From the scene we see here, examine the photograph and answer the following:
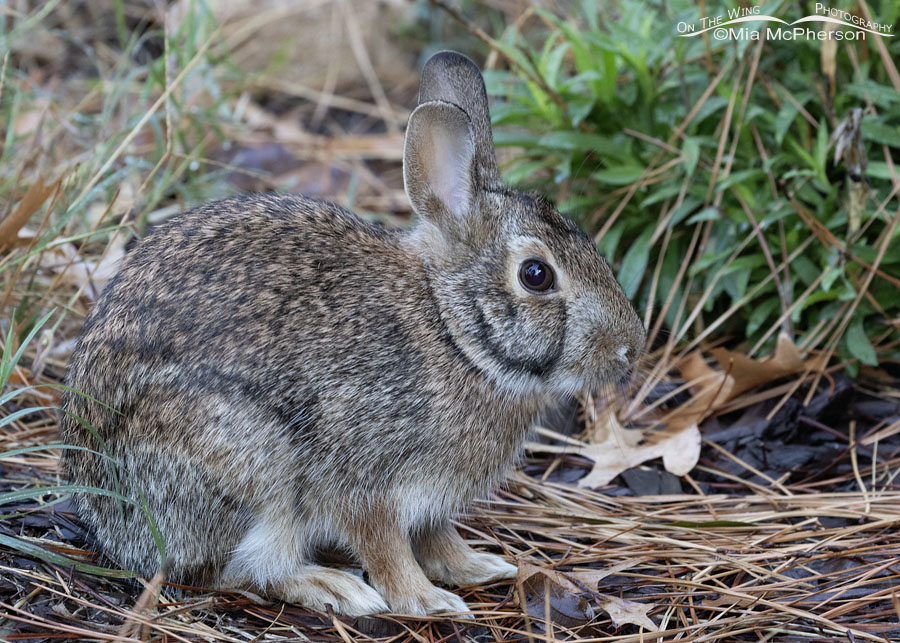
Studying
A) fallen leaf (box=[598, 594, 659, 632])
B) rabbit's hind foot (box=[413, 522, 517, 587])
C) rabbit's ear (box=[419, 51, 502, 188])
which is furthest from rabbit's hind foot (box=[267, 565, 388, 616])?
rabbit's ear (box=[419, 51, 502, 188])

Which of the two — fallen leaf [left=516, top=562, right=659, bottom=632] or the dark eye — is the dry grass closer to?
fallen leaf [left=516, top=562, right=659, bottom=632]

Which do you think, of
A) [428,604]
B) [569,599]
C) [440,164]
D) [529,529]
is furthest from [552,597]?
[440,164]

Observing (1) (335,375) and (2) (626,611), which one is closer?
(2) (626,611)

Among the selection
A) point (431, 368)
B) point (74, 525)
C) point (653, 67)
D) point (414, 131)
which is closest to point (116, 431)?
point (74, 525)

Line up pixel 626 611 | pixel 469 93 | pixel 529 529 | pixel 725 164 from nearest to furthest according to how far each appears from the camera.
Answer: pixel 626 611 < pixel 469 93 < pixel 529 529 < pixel 725 164

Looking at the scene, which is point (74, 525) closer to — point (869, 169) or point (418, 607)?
point (418, 607)

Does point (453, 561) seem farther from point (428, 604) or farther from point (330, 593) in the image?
point (330, 593)

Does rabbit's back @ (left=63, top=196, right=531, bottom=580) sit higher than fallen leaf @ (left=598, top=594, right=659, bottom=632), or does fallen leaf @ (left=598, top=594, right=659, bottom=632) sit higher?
rabbit's back @ (left=63, top=196, right=531, bottom=580)

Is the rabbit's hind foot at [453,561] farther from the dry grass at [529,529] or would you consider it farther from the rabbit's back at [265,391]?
the rabbit's back at [265,391]
